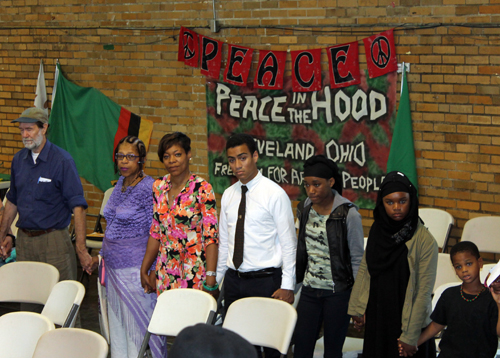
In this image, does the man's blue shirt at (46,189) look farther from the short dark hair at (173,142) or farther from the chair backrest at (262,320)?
the chair backrest at (262,320)

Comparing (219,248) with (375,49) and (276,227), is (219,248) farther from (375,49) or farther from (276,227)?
(375,49)

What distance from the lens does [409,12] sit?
520cm

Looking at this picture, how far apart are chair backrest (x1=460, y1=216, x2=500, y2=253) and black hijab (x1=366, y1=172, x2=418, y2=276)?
6.76 feet

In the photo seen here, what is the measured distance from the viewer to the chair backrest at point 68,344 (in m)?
2.85

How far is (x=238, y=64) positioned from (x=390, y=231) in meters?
3.41

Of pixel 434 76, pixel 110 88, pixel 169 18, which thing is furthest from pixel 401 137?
pixel 110 88

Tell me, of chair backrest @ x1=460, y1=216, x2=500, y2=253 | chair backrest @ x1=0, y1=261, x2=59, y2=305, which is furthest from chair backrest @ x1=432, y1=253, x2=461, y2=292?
chair backrest @ x1=0, y1=261, x2=59, y2=305

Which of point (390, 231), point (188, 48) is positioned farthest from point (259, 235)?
point (188, 48)

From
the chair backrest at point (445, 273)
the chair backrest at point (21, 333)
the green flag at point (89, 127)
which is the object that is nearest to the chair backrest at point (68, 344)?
the chair backrest at point (21, 333)

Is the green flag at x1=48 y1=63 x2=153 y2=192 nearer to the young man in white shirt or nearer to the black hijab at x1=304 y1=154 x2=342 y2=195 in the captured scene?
the young man in white shirt

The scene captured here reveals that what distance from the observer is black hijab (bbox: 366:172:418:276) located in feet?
9.88

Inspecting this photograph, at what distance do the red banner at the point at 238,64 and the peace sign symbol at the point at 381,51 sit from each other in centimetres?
128

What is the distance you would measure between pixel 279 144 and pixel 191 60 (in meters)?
1.36

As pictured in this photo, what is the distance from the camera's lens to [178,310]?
3.41m
